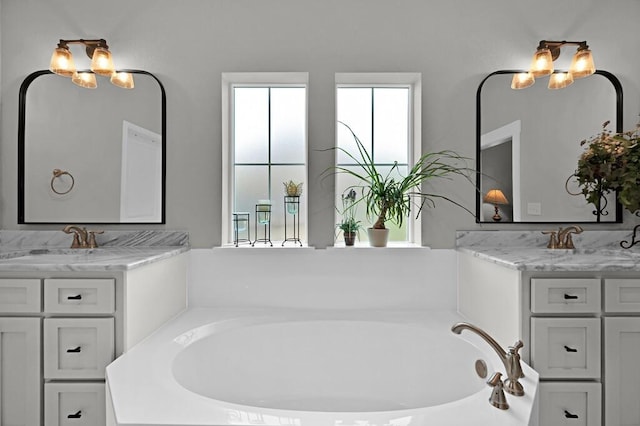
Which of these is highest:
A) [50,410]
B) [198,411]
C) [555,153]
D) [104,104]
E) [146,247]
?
[104,104]

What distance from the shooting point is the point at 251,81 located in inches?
89.8

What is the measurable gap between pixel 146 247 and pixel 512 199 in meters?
2.02

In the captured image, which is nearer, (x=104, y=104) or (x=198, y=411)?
(x=198, y=411)

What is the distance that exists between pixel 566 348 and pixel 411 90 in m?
1.51

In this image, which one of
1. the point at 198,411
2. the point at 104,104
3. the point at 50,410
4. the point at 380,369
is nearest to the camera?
the point at 198,411

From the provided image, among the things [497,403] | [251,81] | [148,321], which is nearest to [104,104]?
[251,81]

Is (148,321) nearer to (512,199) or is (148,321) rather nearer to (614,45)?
(512,199)

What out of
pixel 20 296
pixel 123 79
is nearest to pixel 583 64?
pixel 123 79

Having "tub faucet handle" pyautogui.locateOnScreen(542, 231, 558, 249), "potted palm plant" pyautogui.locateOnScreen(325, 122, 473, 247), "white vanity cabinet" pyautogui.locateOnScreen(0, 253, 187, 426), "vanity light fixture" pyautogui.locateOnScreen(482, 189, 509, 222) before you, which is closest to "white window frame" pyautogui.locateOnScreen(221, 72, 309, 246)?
"potted palm plant" pyautogui.locateOnScreen(325, 122, 473, 247)

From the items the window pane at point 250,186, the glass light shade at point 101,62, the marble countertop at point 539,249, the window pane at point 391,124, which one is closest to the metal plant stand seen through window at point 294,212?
the window pane at point 250,186

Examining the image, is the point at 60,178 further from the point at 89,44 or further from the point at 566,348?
the point at 566,348

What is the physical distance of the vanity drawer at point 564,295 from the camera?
1568 mm

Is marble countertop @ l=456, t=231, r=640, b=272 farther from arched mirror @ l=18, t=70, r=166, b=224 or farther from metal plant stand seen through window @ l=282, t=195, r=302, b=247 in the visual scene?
arched mirror @ l=18, t=70, r=166, b=224

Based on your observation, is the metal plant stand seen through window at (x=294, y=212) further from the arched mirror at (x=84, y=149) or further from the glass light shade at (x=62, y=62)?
the glass light shade at (x=62, y=62)
